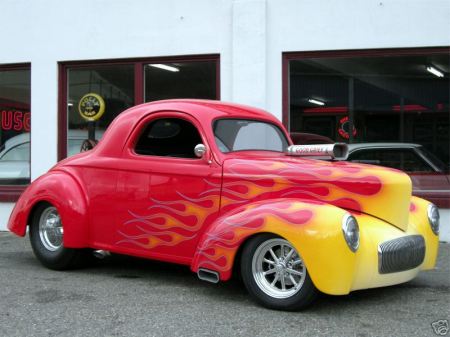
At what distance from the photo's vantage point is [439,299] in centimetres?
447

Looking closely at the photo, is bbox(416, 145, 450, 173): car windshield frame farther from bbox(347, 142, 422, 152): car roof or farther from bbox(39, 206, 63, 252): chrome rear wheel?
bbox(39, 206, 63, 252): chrome rear wheel

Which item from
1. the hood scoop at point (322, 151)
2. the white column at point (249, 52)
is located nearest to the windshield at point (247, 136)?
the hood scoop at point (322, 151)

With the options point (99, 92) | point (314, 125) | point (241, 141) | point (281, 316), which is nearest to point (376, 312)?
point (281, 316)

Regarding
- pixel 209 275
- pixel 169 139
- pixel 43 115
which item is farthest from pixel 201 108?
pixel 43 115

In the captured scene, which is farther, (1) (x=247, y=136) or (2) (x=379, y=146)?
(2) (x=379, y=146)

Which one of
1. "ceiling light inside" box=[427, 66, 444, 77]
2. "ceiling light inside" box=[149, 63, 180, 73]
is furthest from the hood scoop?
"ceiling light inside" box=[149, 63, 180, 73]

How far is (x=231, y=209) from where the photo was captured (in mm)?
4492

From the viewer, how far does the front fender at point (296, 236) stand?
378 centimetres

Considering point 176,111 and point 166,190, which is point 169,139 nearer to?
point 176,111

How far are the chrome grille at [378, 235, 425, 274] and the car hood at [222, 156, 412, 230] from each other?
169mm

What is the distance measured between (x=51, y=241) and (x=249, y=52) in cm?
398

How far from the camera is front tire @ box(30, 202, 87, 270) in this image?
18.2ft

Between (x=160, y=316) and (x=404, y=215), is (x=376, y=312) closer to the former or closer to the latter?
(x=404, y=215)

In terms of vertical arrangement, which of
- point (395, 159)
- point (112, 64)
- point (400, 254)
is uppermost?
point (112, 64)
